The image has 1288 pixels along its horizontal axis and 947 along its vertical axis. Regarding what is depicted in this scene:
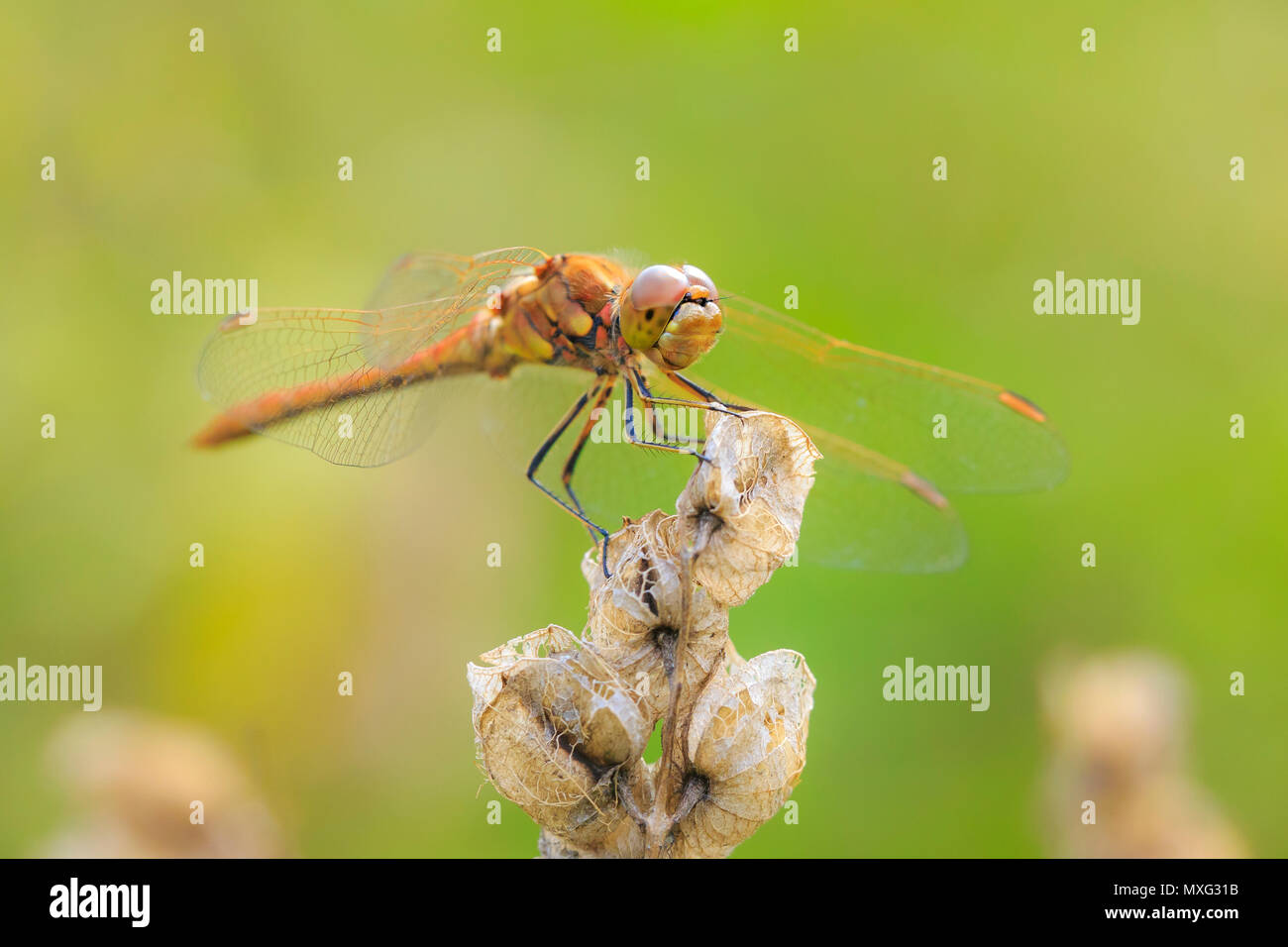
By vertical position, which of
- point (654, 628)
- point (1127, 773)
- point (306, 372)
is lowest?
point (1127, 773)

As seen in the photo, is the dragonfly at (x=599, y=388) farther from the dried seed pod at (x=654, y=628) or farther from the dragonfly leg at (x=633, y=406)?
the dried seed pod at (x=654, y=628)

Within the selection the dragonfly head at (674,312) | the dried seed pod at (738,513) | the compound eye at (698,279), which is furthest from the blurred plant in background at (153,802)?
the compound eye at (698,279)

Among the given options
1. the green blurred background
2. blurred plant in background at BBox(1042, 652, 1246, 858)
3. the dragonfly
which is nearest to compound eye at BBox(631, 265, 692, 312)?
the dragonfly

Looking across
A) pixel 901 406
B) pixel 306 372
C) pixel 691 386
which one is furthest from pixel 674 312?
pixel 306 372

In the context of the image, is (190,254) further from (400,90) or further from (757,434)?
(757,434)

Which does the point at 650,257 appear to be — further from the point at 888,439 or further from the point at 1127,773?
the point at 1127,773

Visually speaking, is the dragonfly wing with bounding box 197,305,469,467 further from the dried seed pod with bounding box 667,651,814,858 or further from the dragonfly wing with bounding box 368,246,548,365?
the dried seed pod with bounding box 667,651,814,858

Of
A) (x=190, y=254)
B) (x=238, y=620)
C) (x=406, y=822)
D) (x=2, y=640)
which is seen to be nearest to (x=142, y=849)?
(x=406, y=822)

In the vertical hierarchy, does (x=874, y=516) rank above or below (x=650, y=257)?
below
